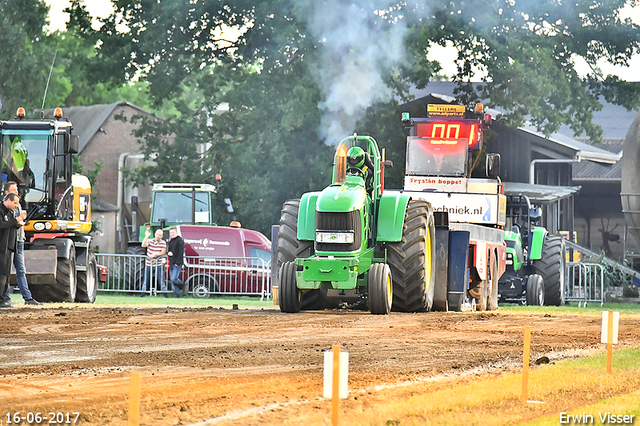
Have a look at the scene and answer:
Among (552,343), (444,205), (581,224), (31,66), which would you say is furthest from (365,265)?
(31,66)

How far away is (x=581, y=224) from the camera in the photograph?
147 feet

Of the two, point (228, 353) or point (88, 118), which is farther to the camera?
point (88, 118)

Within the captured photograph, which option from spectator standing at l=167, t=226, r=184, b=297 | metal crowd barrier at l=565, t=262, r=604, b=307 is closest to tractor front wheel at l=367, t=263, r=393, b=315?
metal crowd barrier at l=565, t=262, r=604, b=307

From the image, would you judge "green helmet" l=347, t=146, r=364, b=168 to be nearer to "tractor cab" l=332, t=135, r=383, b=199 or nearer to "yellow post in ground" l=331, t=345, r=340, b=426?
"tractor cab" l=332, t=135, r=383, b=199

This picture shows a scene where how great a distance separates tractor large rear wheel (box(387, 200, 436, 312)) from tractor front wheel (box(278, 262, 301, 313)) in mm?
1429

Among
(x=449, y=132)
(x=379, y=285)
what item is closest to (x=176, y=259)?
(x=449, y=132)

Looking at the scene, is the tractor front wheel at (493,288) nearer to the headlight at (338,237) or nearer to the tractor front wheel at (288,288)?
the tractor front wheel at (288,288)

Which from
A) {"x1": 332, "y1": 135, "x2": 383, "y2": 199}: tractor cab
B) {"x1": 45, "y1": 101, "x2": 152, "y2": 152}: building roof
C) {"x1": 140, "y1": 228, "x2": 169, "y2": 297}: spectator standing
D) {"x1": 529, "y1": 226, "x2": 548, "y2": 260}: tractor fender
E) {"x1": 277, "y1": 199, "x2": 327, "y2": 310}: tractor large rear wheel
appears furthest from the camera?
{"x1": 45, "y1": 101, "x2": 152, "y2": 152}: building roof

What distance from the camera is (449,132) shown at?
22.1 meters

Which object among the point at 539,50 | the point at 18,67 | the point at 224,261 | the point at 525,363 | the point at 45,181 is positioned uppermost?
the point at 18,67

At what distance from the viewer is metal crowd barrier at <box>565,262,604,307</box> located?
27.7 meters

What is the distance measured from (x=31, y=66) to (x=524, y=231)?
93.5 feet

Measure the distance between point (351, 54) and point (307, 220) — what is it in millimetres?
12050

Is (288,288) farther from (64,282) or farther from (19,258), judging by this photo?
(64,282)
